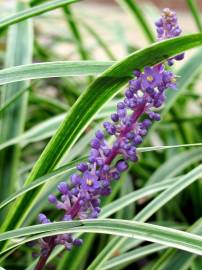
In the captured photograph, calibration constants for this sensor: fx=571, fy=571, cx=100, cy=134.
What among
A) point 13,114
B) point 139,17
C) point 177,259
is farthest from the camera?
point 139,17

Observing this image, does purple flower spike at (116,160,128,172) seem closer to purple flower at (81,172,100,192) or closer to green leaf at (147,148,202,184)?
purple flower at (81,172,100,192)

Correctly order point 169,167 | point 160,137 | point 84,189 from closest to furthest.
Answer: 1. point 84,189
2. point 169,167
3. point 160,137

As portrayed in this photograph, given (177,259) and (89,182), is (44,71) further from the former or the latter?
(177,259)

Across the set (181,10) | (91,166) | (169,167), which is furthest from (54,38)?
(181,10)

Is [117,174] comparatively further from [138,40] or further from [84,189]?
[138,40]

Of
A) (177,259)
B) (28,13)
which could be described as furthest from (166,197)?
(28,13)
